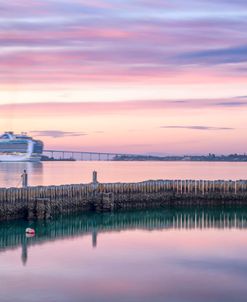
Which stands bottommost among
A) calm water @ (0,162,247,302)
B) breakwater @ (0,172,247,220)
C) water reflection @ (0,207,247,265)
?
→ calm water @ (0,162,247,302)

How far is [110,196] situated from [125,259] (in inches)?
667

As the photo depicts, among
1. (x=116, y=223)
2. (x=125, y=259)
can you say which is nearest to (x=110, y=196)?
(x=116, y=223)

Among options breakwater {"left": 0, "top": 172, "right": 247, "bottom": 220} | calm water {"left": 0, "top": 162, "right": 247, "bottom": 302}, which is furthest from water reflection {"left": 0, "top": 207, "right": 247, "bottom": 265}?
breakwater {"left": 0, "top": 172, "right": 247, "bottom": 220}

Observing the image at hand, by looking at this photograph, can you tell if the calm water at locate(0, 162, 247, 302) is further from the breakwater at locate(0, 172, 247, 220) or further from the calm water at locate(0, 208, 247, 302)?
the breakwater at locate(0, 172, 247, 220)

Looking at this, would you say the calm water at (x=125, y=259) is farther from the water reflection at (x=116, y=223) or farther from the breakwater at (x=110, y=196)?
the breakwater at (x=110, y=196)

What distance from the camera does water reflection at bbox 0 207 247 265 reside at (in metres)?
35.6

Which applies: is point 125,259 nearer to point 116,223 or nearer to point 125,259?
point 125,259

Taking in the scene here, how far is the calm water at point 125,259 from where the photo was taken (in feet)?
80.3

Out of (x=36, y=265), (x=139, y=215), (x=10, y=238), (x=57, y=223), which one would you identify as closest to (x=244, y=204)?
(x=139, y=215)

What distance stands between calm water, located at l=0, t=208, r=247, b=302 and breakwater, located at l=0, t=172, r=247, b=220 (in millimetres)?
1161

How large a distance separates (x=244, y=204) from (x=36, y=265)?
→ 27.9 metres

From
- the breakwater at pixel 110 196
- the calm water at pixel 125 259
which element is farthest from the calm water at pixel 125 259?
the breakwater at pixel 110 196

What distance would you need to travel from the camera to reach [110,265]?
29469 millimetres

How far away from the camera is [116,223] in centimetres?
4278
